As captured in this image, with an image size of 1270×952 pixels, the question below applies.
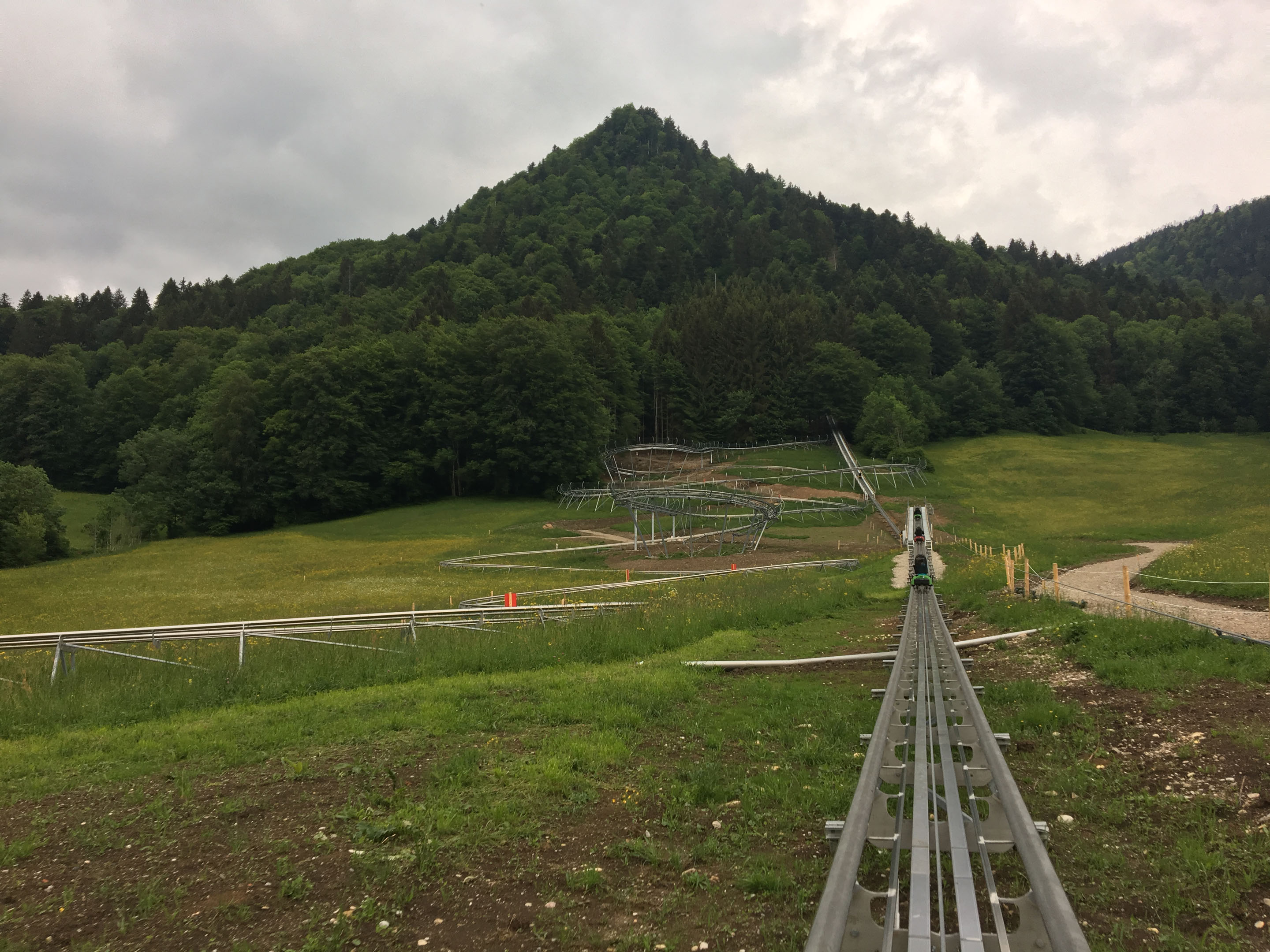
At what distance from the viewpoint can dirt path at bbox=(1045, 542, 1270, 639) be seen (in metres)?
14.3

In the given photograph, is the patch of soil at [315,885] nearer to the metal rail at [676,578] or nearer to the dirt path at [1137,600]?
the dirt path at [1137,600]

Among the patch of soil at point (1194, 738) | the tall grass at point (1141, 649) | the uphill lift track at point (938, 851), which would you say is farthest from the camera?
the tall grass at point (1141, 649)

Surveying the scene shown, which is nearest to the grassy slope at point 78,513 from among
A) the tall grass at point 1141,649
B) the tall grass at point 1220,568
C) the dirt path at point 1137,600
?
the dirt path at point 1137,600

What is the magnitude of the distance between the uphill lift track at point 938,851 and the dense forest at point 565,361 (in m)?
76.6

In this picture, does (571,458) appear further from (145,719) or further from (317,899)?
(317,899)

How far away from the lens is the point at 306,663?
14117 mm

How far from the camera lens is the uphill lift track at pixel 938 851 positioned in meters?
3.89

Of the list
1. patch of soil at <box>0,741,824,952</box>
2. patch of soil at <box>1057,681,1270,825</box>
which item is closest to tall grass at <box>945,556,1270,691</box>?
patch of soil at <box>1057,681,1270,825</box>

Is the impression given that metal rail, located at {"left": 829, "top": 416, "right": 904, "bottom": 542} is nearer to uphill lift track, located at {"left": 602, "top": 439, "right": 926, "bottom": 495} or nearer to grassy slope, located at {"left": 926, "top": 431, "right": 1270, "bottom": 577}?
uphill lift track, located at {"left": 602, "top": 439, "right": 926, "bottom": 495}

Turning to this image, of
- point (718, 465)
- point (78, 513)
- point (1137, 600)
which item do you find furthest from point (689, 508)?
point (78, 513)

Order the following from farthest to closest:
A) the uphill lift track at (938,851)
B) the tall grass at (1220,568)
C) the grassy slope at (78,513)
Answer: the grassy slope at (78,513), the tall grass at (1220,568), the uphill lift track at (938,851)

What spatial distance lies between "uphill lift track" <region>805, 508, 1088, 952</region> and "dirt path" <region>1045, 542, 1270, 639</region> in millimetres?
9029

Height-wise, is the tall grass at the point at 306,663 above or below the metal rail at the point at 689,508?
above

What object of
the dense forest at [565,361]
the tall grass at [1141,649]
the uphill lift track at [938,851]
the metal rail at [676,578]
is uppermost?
the dense forest at [565,361]
